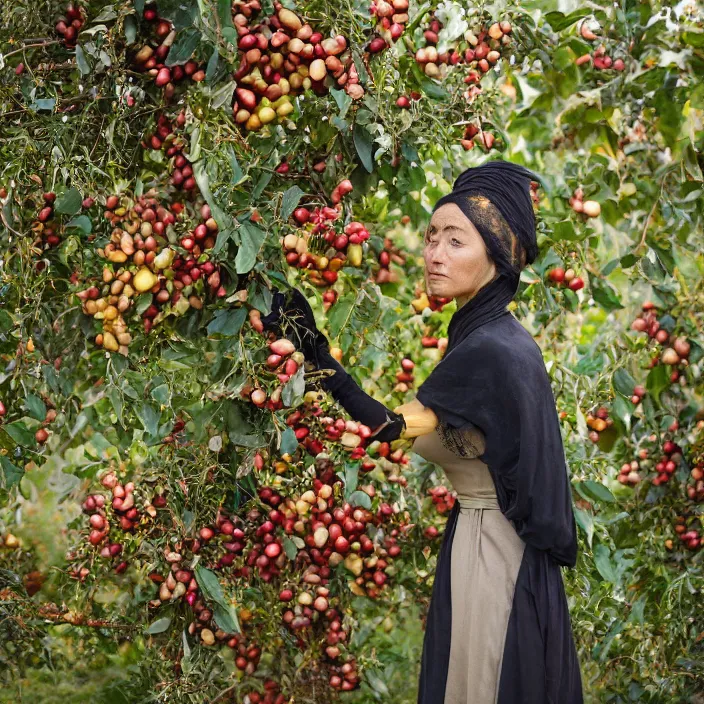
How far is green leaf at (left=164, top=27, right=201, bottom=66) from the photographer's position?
153 centimetres

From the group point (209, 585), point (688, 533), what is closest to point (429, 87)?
point (209, 585)

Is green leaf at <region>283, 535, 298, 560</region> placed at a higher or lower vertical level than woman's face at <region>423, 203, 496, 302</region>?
lower

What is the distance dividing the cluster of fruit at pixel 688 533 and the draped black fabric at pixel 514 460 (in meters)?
0.88

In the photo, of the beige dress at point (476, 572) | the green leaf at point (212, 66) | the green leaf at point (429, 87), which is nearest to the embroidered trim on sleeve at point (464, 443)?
the beige dress at point (476, 572)

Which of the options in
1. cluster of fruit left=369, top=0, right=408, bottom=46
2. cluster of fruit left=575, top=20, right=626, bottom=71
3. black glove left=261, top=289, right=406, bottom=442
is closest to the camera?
black glove left=261, top=289, right=406, bottom=442

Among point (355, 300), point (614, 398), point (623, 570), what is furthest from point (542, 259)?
point (623, 570)

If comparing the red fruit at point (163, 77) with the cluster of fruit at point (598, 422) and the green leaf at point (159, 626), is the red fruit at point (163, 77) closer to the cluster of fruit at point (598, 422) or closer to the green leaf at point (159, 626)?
the green leaf at point (159, 626)

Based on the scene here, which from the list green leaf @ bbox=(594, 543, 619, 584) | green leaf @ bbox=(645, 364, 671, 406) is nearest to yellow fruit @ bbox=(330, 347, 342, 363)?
green leaf @ bbox=(594, 543, 619, 584)

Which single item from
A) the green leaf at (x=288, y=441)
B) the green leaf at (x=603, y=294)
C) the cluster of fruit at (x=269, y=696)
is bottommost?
the cluster of fruit at (x=269, y=696)

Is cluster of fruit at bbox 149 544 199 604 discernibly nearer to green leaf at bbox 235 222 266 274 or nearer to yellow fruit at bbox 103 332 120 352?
yellow fruit at bbox 103 332 120 352

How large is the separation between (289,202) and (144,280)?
0.93 ft

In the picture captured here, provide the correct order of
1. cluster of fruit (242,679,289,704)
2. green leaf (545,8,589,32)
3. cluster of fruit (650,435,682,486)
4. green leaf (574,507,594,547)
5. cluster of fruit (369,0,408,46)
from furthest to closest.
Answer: cluster of fruit (650,435,682,486) < green leaf (545,8,589,32) < cluster of fruit (242,679,289,704) < green leaf (574,507,594,547) < cluster of fruit (369,0,408,46)

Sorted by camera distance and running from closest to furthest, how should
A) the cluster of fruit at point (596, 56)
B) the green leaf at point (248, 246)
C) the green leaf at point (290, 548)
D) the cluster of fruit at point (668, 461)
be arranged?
the green leaf at point (248, 246) < the green leaf at point (290, 548) < the cluster of fruit at point (596, 56) < the cluster of fruit at point (668, 461)

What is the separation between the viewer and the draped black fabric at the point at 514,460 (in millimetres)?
1530
